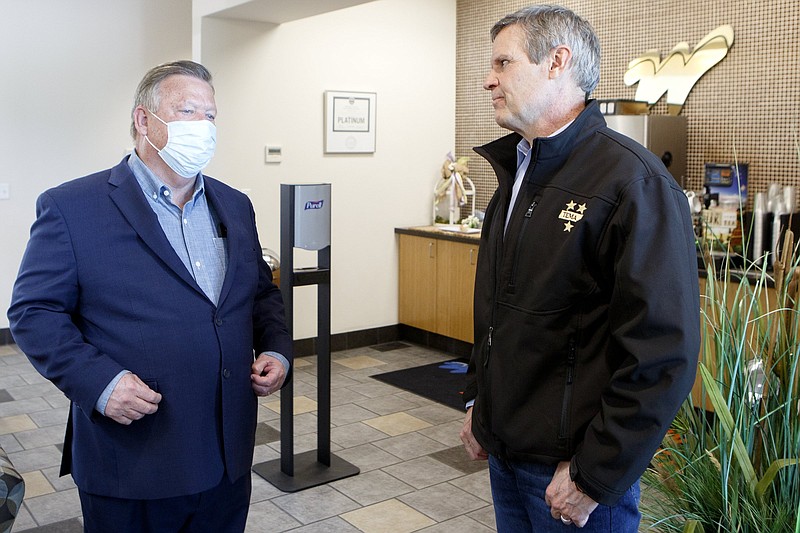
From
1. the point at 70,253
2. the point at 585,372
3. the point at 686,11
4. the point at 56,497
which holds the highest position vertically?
the point at 686,11

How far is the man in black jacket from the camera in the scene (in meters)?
1.51

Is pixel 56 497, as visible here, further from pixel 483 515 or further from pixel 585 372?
pixel 585 372

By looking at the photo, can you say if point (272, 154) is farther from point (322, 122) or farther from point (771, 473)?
point (771, 473)

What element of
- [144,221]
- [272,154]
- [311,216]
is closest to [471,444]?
[144,221]

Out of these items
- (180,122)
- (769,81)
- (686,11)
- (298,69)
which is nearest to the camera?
(180,122)

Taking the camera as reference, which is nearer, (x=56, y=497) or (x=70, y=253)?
(x=70, y=253)

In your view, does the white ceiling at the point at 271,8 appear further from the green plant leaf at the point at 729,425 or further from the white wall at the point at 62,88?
the green plant leaf at the point at 729,425

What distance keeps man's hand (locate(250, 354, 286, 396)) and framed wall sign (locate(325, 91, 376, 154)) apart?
4006 mm

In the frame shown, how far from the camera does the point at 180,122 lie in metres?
2.06

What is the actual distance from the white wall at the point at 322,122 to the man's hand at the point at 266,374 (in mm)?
3628

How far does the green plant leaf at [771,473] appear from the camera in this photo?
1.76 metres

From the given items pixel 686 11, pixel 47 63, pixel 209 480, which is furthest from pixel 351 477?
pixel 47 63

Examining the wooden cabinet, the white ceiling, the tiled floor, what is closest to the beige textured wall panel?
the wooden cabinet

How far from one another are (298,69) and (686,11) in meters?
2.58
